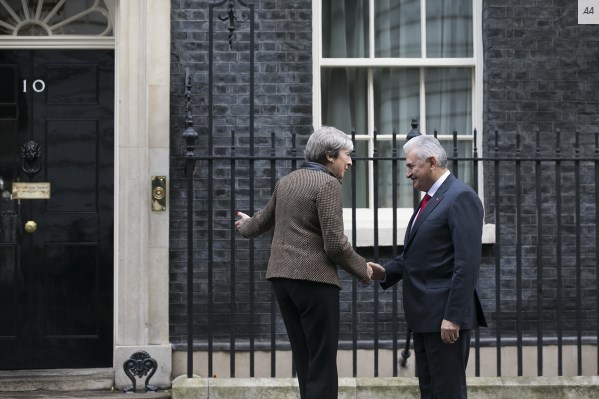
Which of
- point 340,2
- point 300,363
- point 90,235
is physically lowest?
point 300,363

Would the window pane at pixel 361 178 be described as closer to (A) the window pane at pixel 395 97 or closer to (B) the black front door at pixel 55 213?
(A) the window pane at pixel 395 97

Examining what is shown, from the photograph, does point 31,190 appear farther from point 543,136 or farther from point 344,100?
point 543,136

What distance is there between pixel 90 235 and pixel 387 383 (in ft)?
8.10

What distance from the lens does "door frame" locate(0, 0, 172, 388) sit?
24.9ft

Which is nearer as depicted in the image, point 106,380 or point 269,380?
point 269,380

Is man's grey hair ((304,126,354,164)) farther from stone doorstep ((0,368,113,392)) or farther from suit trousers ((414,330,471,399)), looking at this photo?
stone doorstep ((0,368,113,392))

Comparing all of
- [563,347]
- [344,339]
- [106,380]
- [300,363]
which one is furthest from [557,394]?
[106,380]

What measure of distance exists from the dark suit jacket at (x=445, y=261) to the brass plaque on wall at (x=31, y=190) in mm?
3526

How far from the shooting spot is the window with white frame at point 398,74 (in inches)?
320

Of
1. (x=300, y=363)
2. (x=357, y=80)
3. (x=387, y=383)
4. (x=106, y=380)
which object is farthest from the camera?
(x=357, y=80)

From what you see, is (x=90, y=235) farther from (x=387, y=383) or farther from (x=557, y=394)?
(x=557, y=394)

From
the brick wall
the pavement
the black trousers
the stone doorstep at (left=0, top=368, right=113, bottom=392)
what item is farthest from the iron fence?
the black trousers

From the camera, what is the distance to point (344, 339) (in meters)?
7.80

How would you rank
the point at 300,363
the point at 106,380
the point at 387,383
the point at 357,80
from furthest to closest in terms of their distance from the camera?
the point at 357,80
the point at 106,380
the point at 387,383
the point at 300,363
